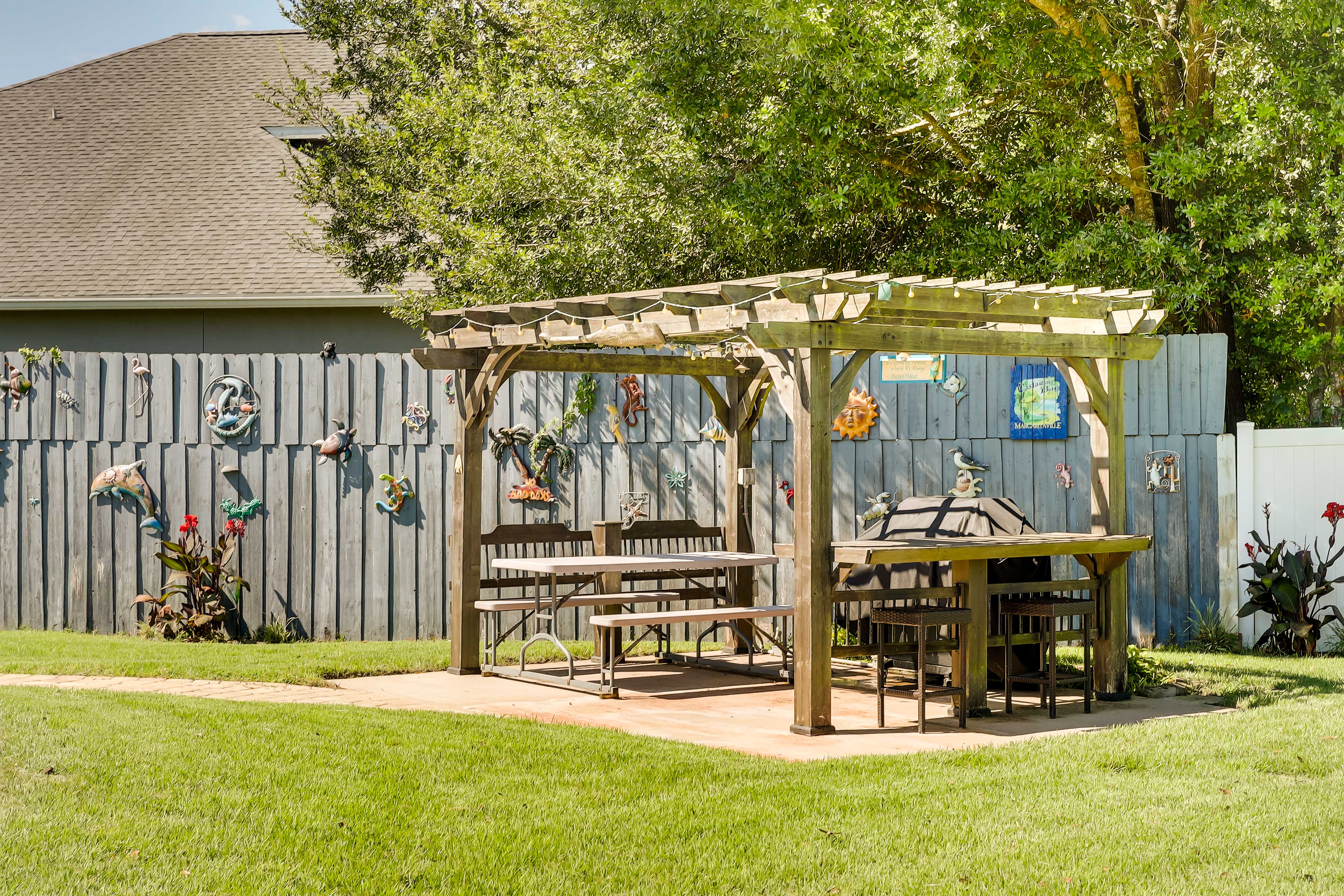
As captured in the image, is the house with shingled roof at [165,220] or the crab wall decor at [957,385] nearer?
the crab wall decor at [957,385]

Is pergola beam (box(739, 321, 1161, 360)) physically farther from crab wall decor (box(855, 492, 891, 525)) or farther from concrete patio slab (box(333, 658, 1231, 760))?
crab wall decor (box(855, 492, 891, 525))

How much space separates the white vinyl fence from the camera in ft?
31.9

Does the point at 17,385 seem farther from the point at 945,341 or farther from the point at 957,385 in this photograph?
the point at 945,341

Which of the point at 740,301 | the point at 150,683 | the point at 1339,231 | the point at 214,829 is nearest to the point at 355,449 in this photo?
the point at 150,683

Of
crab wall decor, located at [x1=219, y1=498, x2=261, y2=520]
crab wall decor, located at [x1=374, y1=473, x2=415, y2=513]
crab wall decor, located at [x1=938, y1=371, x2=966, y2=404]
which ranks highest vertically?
crab wall decor, located at [x1=938, y1=371, x2=966, y2=404]

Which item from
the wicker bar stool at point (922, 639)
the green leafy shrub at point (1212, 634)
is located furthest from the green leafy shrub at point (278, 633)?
the green leafy shrub at point (1212, 634)

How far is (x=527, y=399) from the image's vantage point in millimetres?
11148

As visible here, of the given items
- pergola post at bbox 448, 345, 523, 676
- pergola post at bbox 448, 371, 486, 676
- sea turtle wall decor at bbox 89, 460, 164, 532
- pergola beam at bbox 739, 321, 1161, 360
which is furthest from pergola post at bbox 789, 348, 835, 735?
sea turtle wall decor at bbox 89, 460, 164, 532

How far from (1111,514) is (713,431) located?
11.9 ft

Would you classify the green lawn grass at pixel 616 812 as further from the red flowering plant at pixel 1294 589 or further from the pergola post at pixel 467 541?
the red flowering plant at pixel 1294 589

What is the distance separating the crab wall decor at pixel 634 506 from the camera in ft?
35.8

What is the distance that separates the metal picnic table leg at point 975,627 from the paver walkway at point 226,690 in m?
3.07

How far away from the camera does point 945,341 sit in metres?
7.53

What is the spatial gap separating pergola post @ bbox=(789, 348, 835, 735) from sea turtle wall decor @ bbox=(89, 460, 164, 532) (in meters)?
6.50
